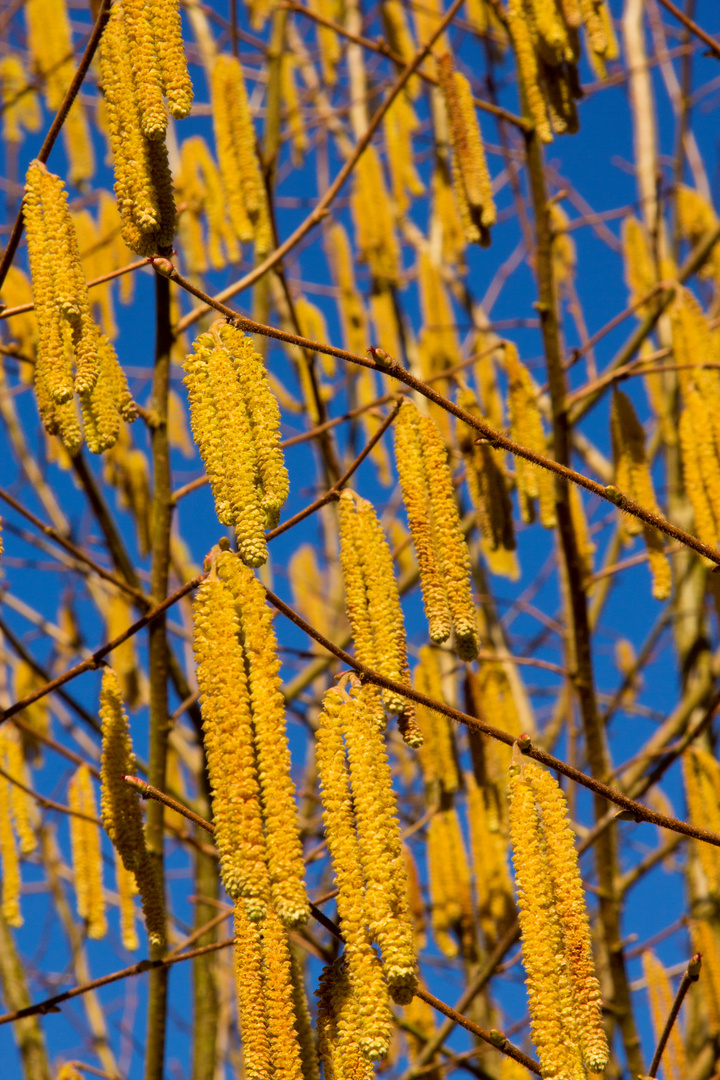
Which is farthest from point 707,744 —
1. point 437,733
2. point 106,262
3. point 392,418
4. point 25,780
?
point 106,262

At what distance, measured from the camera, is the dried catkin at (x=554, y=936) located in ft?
3.94

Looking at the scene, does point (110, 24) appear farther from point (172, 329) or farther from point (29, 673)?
point (29, 673)

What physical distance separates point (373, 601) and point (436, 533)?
0.14 m

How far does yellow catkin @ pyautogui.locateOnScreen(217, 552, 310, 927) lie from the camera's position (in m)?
1.10

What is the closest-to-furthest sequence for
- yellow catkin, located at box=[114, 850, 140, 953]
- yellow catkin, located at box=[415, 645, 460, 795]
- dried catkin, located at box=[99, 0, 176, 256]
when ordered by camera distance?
dried catkin, located at box=[99, 0, 176, 256], yellow catkin, located at box=[114, 850, 140, 953], yellow catkin, located at box=[415, 645, 460, 795]

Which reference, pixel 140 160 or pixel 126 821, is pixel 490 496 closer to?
pixel 126 821

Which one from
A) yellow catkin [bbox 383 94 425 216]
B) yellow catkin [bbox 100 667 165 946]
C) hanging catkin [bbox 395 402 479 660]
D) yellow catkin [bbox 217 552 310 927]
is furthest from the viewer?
yellow catkin [bbox 383 94 425 216]

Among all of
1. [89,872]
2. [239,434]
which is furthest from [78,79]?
[89,872]

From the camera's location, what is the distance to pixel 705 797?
2.54 meters

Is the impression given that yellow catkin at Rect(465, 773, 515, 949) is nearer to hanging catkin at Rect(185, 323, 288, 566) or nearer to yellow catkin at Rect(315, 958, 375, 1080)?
yellow catkin at Rect(315, 958, 375, 1080)

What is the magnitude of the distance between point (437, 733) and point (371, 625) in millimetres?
1037

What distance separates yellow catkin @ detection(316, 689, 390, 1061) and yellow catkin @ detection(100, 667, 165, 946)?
0.48 metres

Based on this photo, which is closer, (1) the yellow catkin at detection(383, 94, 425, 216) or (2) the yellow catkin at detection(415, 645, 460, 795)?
(2) the yellow catkin at detection(415, 645, 460, 795)

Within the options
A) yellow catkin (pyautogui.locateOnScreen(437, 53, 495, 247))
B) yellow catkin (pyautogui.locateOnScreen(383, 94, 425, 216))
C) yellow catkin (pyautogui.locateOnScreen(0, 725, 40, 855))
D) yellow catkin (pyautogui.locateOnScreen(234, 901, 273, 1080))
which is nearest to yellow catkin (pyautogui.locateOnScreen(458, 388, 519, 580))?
yellow catkin (pyautogui.locateOnScreen(437, 53, 495, 247))
